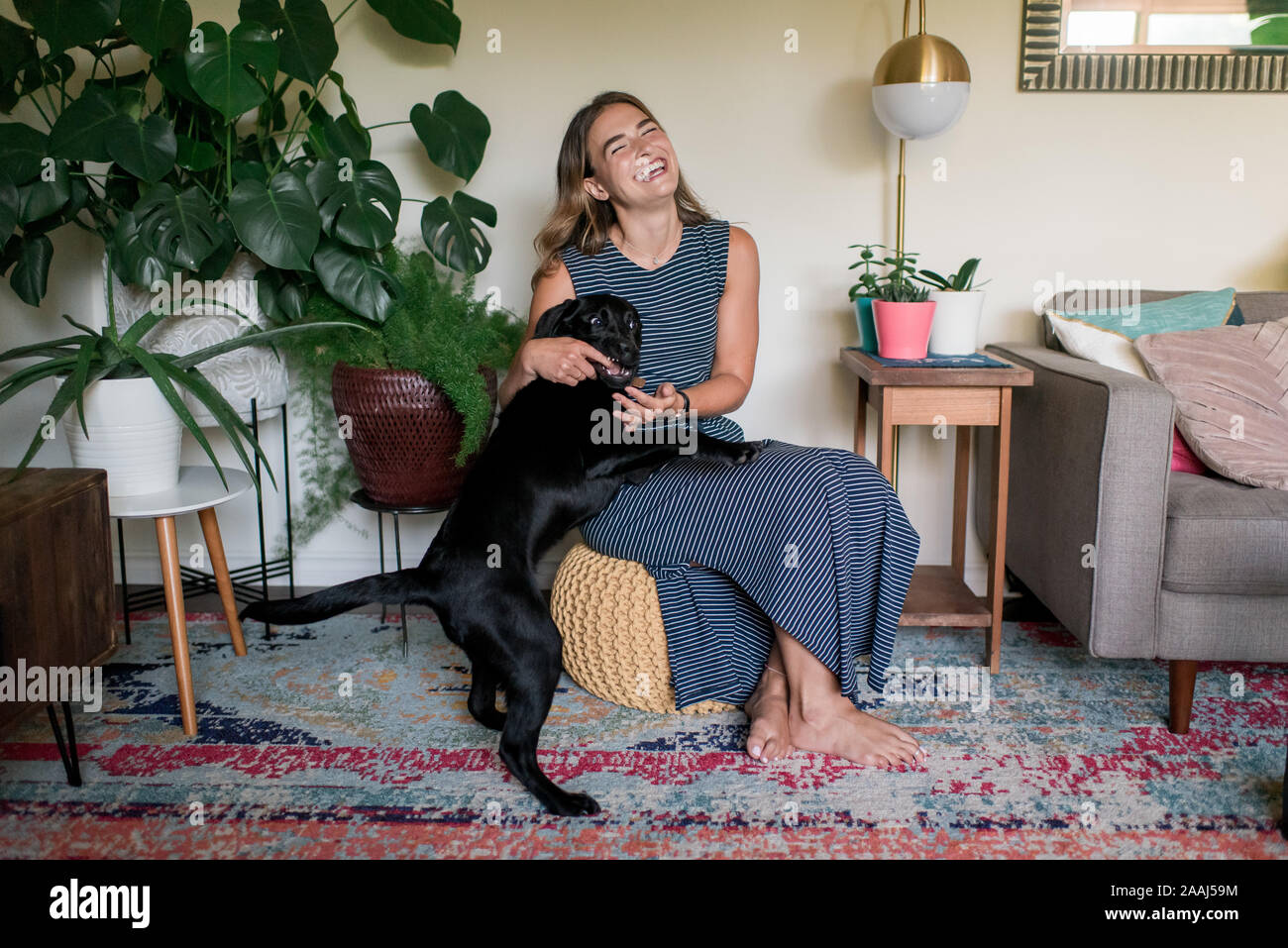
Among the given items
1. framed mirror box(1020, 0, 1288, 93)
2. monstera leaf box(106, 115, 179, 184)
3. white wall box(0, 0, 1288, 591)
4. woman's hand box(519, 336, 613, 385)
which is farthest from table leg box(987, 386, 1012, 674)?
monstera leaf box(106, 115, 179, 184)

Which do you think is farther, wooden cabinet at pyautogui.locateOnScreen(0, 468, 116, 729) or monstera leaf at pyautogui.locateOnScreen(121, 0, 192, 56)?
monstera leaf at pyautogui.locateOnScreen(121, 0, 192, 56)

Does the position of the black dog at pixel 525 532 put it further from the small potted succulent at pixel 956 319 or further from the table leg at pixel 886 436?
the small potted succulent at pixel 956 319

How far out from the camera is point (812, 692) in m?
1.83

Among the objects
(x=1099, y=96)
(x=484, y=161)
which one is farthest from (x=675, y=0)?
(x=1099, y=96)

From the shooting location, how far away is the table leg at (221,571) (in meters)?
2.20

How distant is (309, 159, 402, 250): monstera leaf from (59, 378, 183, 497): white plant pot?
519mm

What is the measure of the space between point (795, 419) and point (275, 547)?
1.47 m

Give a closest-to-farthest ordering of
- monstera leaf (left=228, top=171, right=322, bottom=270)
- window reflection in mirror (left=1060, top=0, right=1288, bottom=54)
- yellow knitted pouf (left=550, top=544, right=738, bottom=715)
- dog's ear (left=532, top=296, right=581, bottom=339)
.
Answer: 1. dog's ear (left=532, top=296, right=581, bottom=339)
2. yellow knitted pouf (left=550, top=544, right=738, bottom=715)
3. monstera leaf (left=228, top=171, right=322, bottom=270)
4. window reflection in mirror (left=1060, top=0, right=1288, bottom=54)

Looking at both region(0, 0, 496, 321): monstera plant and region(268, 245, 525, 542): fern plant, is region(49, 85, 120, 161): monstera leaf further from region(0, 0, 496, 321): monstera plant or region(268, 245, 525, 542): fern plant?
region(268, 245, 525, 542): fern plant

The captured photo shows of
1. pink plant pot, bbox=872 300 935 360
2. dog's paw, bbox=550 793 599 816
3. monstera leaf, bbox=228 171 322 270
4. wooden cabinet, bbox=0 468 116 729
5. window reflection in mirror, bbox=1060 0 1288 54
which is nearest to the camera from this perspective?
wooden cabinet, bbox=0 468 116 729

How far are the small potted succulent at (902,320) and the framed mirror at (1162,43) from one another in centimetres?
77

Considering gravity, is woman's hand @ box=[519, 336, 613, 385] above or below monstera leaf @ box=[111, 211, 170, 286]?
below

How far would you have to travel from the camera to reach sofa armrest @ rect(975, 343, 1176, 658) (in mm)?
1812
